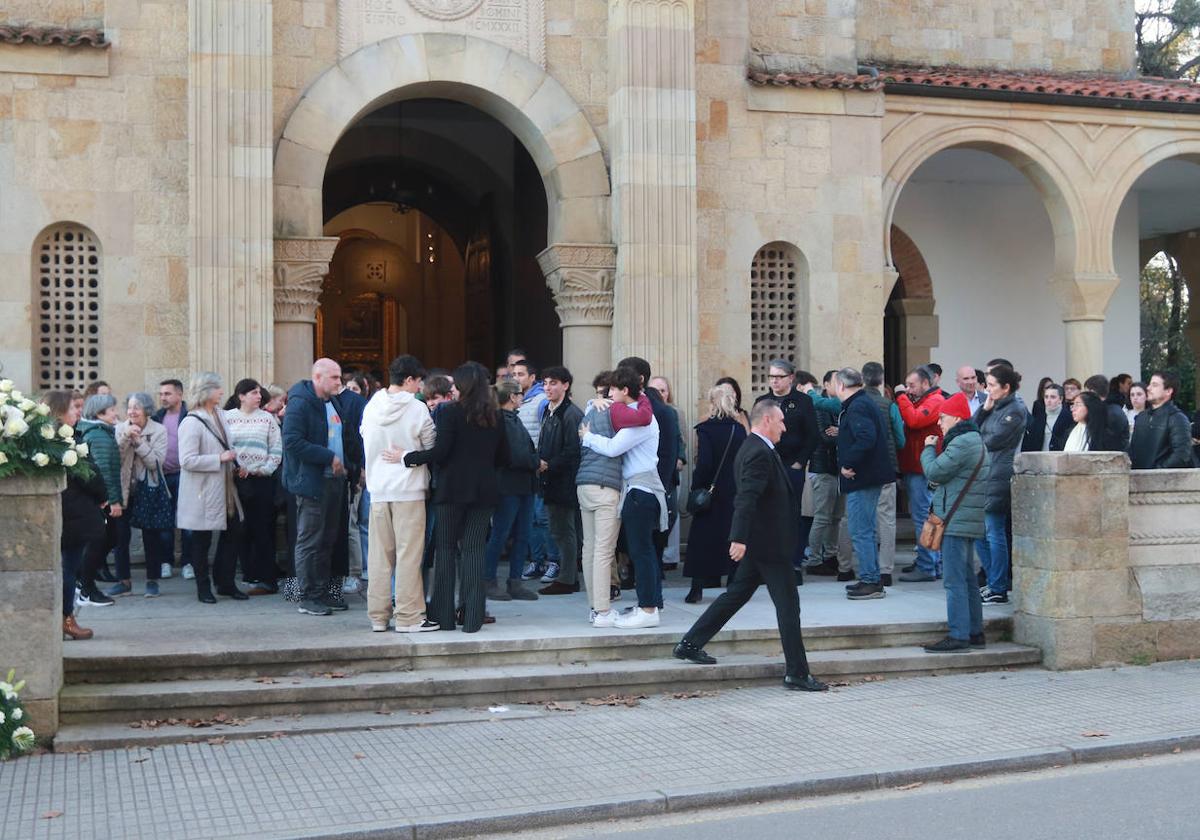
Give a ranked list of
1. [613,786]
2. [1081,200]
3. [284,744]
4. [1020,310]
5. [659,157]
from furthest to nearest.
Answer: [1020,310] → [1081,200] → [659,157] → [284,744] → [613,786]

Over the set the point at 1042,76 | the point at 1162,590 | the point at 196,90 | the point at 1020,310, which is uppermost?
the point at 1042,76

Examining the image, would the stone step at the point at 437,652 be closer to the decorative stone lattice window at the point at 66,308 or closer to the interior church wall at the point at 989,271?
the decorative stone lattice window at the point at 66,308

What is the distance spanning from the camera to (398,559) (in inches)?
375

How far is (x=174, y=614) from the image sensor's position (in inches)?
404

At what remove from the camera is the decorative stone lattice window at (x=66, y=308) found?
13062 mm

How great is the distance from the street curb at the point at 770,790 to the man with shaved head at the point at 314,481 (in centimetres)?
415

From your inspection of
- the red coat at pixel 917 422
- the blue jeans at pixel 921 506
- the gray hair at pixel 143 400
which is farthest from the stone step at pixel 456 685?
the gray hair at pixel 143 400

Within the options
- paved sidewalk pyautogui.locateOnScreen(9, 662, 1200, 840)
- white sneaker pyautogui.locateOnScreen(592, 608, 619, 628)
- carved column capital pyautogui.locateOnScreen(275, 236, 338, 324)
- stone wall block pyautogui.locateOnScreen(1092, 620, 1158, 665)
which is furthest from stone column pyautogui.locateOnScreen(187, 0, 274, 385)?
stone wall block pyautogui.locateOnScreen(1092, 620, 1158, 665)

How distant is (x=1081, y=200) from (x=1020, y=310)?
390 centimetres

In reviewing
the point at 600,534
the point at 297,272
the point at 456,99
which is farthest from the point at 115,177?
the point at 600,534

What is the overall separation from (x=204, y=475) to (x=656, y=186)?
5.62m

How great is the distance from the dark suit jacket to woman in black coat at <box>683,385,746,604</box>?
2078 mm

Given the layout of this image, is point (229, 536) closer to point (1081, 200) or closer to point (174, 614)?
point (174, 614)

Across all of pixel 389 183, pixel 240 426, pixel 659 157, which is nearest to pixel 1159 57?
pixel 389 183
